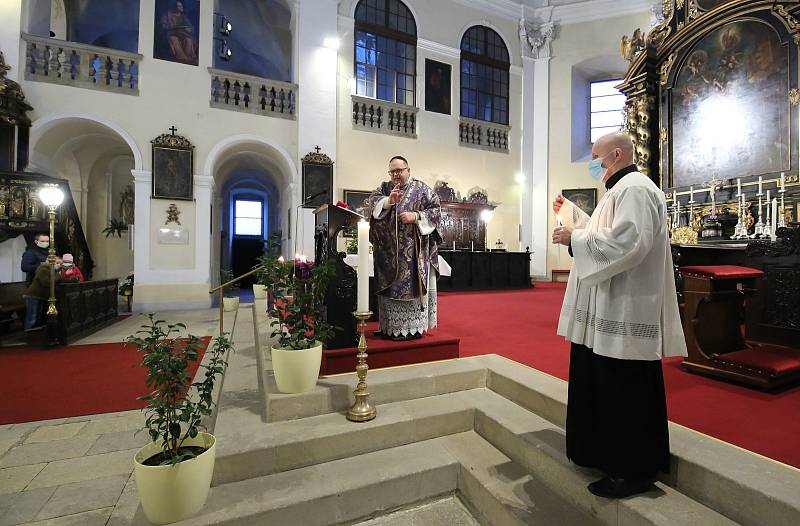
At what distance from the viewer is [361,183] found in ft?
33.3

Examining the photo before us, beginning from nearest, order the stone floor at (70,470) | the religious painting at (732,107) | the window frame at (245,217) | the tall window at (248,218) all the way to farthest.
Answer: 1. the stone floor at (70,470)
2. the religious painting at (732,107)
3. the window frame at (245,217)
4. the tall window at (248,218)

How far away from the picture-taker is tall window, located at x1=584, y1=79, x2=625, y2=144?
41.2 ft

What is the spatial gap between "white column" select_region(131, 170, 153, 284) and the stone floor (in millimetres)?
5871

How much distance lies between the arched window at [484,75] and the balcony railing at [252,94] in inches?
206

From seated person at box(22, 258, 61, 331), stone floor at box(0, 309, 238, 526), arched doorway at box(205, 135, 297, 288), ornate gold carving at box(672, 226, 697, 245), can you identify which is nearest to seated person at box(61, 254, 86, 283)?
seated person at box(22, 258, 61, 331)

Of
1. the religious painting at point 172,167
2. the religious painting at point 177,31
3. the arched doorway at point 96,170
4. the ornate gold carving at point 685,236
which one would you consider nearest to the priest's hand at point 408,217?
the ornate gold carving at point 685,236

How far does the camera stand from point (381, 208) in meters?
3.33

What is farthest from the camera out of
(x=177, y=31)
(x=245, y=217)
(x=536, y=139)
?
(x=245, y=217)

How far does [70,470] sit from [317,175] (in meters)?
7.73

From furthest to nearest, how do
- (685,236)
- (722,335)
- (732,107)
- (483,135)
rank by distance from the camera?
(483,135)
(732,107)
(685,236)
(722,335)

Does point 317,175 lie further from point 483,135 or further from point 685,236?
point 685,236

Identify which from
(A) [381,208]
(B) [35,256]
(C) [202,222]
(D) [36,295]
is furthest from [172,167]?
(A) [381,208]

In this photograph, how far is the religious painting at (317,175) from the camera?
925 cm

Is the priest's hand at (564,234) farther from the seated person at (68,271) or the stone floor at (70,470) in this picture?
the seated person at (68,271)
